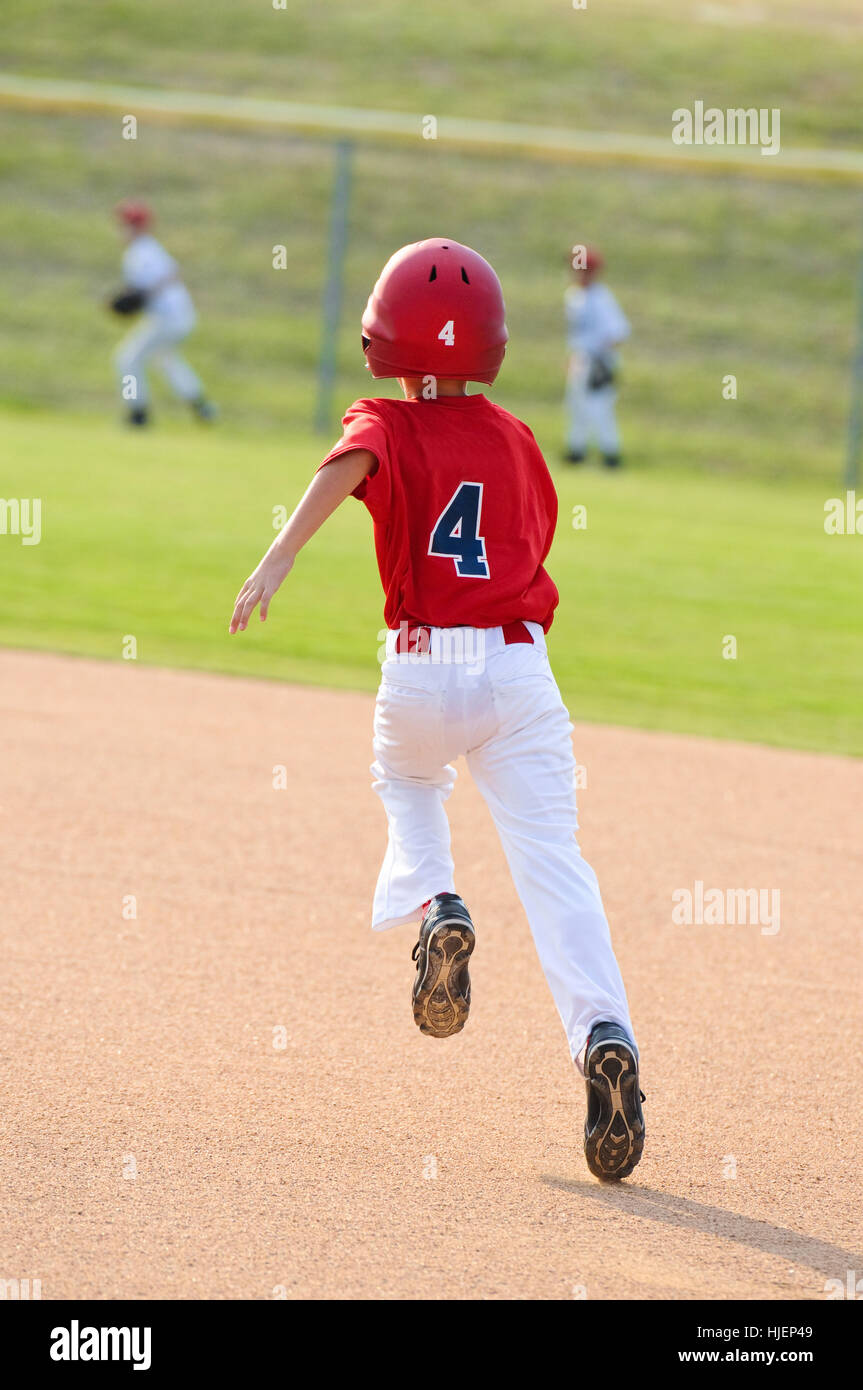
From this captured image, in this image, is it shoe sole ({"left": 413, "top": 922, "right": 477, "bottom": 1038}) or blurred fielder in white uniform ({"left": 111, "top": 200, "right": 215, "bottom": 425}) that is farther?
blurred fielder in white uniform ({"left": 111, "top": 200, "right": 215, "bottom": 425})

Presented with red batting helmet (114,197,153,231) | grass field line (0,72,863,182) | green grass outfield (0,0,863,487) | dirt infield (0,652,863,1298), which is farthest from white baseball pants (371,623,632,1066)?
green grass outfield (0,0,863,487)

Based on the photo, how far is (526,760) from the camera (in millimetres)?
3619

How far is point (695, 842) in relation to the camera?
6.40m

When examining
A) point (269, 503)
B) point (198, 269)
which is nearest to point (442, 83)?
point (198, 269)

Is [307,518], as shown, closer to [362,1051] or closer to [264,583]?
[264,583]

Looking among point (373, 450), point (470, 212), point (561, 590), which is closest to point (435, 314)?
point (373, 450)

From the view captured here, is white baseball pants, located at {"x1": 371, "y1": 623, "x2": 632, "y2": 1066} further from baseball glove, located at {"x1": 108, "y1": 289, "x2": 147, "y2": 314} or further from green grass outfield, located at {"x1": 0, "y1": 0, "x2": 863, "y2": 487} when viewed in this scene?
green grass outfield, located at {"x1": 0, "y1": 0, "x2": 863, "y2": 487}

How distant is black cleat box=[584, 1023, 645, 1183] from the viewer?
3.48 metres

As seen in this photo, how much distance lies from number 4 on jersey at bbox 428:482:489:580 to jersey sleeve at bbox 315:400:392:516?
134 millimetres

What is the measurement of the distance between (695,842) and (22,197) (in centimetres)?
2130

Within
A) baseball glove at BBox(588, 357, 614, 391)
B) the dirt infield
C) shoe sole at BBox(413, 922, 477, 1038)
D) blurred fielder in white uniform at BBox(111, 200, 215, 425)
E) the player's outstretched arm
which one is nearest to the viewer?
the dirt infield

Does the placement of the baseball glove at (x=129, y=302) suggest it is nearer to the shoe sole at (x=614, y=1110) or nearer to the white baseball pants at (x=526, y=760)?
the white baseball pants at (x=526, y=760)

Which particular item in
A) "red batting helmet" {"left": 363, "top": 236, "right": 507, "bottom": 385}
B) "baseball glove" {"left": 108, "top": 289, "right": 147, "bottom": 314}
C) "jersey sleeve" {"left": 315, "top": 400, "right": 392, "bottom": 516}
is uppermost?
"baseball glove" {"left": 108, "top": 289, "right": 147, "bottom": 314}

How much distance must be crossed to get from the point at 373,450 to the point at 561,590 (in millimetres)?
7496
